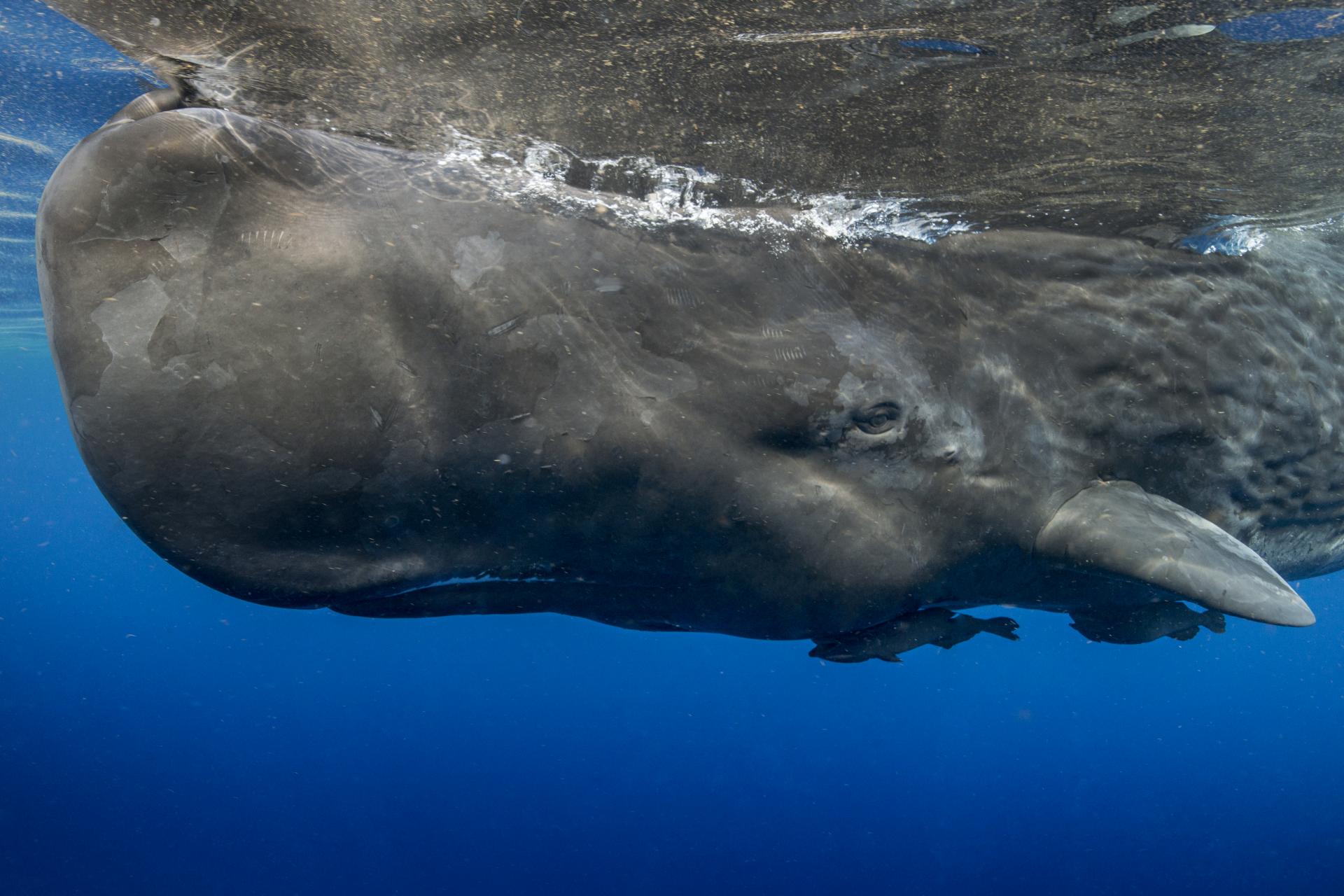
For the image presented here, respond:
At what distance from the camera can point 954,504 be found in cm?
448

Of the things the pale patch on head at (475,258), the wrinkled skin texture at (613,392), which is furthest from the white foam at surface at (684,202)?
the pale patch on head at (475,258)

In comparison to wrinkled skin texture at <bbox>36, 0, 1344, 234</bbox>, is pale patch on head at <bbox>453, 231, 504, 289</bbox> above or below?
below

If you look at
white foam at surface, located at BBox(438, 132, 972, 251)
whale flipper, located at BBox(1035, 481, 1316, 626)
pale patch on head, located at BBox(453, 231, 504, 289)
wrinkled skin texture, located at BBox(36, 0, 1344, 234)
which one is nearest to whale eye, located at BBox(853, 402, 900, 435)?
white foam at surface, located at BBox(438, 132, 972, 251)

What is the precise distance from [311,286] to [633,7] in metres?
2.44

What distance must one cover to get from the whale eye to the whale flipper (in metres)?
1.29

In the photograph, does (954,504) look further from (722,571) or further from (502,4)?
(502,4)

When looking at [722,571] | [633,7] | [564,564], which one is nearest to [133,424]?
[564,564]

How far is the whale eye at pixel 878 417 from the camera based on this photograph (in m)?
4.17

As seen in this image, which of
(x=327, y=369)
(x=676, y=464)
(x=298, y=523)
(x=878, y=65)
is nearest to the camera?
(x=327, y=369)

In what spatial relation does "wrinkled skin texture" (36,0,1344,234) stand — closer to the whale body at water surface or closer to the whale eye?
the whale body at water surface

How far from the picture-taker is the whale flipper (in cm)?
390

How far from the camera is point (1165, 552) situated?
4.14 meters

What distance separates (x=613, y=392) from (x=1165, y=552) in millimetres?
3083

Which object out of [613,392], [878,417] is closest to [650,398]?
[613,392]
